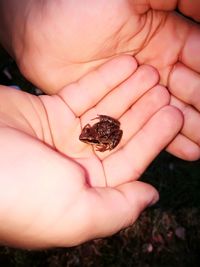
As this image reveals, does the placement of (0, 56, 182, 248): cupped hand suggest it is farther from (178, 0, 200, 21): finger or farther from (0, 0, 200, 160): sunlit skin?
(178, 0, 200, 21): finger

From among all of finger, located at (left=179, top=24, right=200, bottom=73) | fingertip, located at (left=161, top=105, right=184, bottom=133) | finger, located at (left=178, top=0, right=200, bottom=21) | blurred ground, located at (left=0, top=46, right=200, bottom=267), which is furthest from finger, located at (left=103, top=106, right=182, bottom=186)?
blurred ground, located at (left=0, top=46, right=200, bottom=267)

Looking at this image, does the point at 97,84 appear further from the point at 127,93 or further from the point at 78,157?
the point at 78,157

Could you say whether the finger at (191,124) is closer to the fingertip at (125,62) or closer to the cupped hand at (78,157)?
the cupped hand at (78,157)

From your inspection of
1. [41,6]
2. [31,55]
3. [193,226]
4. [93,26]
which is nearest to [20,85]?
[31,55]

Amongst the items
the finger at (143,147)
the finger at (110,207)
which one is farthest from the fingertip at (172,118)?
the finger at (110,207)

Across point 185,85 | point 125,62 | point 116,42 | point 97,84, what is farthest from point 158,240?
point 116,42

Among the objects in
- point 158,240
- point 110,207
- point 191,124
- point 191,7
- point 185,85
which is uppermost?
point 191,7
